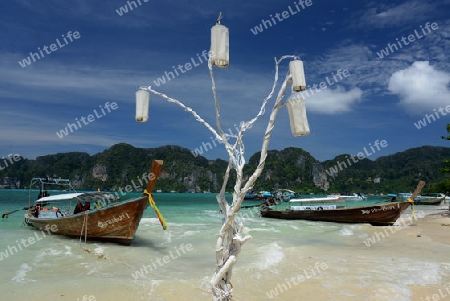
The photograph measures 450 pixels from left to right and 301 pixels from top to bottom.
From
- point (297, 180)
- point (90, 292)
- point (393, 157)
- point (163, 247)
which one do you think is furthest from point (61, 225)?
point (393, 157)

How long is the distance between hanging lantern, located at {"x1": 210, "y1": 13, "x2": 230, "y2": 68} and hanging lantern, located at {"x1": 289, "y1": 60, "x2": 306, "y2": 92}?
639 mm

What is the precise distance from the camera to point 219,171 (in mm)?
138500

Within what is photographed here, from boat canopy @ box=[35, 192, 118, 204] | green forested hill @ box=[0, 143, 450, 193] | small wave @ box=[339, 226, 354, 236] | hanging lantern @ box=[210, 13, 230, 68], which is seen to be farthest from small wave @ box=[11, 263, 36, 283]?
green forested hill @ box=[0, 143, 450, 193]

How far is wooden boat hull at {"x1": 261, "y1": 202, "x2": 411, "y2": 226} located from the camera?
21.1m

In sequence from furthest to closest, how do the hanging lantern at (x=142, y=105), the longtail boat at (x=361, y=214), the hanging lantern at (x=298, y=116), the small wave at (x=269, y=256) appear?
the longtail boat at (x=361, y=214) < the small wave at (x=269, y=256) < the hanging lantern at (x=142, y=105) < the hanging lantern at (x=298, y=116)

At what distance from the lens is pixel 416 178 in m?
108

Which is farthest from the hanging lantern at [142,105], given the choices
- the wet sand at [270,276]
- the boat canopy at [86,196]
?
the boat canopy at [86,196]

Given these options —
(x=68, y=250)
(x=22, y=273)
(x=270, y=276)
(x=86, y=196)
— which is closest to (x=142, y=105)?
(x=270, y=276)

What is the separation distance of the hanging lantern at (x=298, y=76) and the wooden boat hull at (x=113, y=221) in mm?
9882

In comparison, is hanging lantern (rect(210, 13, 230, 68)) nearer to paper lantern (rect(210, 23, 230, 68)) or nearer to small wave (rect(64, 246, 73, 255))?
paper lantern (rect(210, 23, 230, 68))

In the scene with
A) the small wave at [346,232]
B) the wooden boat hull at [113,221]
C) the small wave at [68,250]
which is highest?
the wooden boat hull at [113,221]

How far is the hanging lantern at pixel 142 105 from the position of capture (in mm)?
3973

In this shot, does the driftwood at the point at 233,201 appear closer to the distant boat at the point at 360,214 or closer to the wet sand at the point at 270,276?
the wet sand at the point at 270,276

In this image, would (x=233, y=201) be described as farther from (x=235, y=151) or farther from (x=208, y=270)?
(x=208, y=270)
